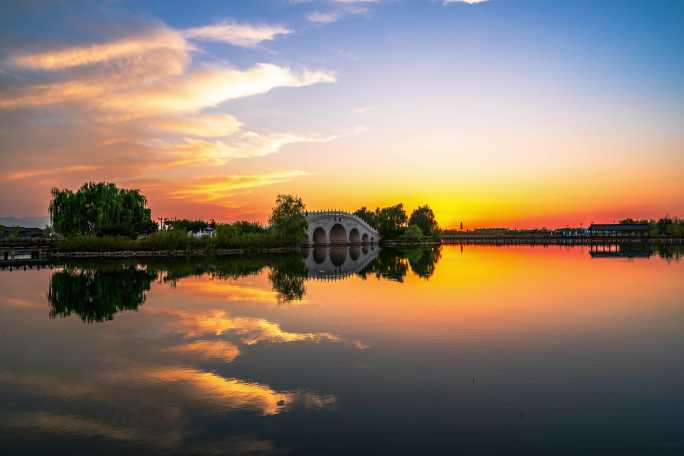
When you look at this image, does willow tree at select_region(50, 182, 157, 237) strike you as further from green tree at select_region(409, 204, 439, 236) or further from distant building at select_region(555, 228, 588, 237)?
distant building at select_region(555, 228, 588, 237)

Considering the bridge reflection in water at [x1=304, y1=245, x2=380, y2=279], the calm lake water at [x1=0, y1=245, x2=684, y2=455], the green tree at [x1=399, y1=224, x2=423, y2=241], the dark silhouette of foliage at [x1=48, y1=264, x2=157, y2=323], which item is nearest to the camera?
the calm lake water at [x1=0, y1=245, x2=684, y2=455]

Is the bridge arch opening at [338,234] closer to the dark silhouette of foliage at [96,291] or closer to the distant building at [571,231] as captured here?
the distant building at [571,231]

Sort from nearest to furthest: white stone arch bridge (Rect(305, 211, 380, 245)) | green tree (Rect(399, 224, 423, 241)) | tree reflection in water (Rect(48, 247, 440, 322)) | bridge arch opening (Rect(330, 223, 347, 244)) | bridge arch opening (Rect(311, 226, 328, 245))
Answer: tree reflection in water (Rect(48, 247, 440, 322))
white stone arch bridge (Rect(305, 211, 380, 245))
bridge arch opening (Rect(311, 226, 328, 245))
bridge arch opening (Rect(330, 223, 347, 244))
green tree (Rect(399, 224, 423, 241))

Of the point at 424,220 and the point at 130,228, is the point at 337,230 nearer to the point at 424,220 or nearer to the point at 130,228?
the point at 424,220

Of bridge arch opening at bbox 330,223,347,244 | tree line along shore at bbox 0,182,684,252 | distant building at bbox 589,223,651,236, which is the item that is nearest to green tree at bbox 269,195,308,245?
tree line along shore at bbox 0,182,684,252

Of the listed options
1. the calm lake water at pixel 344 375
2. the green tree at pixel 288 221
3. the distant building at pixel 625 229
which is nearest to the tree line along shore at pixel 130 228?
the green tree at pixel 288 221

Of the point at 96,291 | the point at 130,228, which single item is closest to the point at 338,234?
the point at 130,228

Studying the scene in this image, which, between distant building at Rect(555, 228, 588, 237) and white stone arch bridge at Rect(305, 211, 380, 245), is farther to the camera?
distant building at Rect(555, 228, 588, 237)

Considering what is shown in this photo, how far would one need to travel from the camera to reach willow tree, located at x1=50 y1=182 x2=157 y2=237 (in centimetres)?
5194

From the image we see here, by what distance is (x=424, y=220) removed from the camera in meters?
112

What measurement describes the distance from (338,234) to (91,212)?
48373mm

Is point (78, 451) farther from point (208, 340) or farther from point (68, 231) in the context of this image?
point (68, 231)

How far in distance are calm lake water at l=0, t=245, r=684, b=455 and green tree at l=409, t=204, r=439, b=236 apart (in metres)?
91.5

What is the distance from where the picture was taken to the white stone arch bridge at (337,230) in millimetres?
80500
